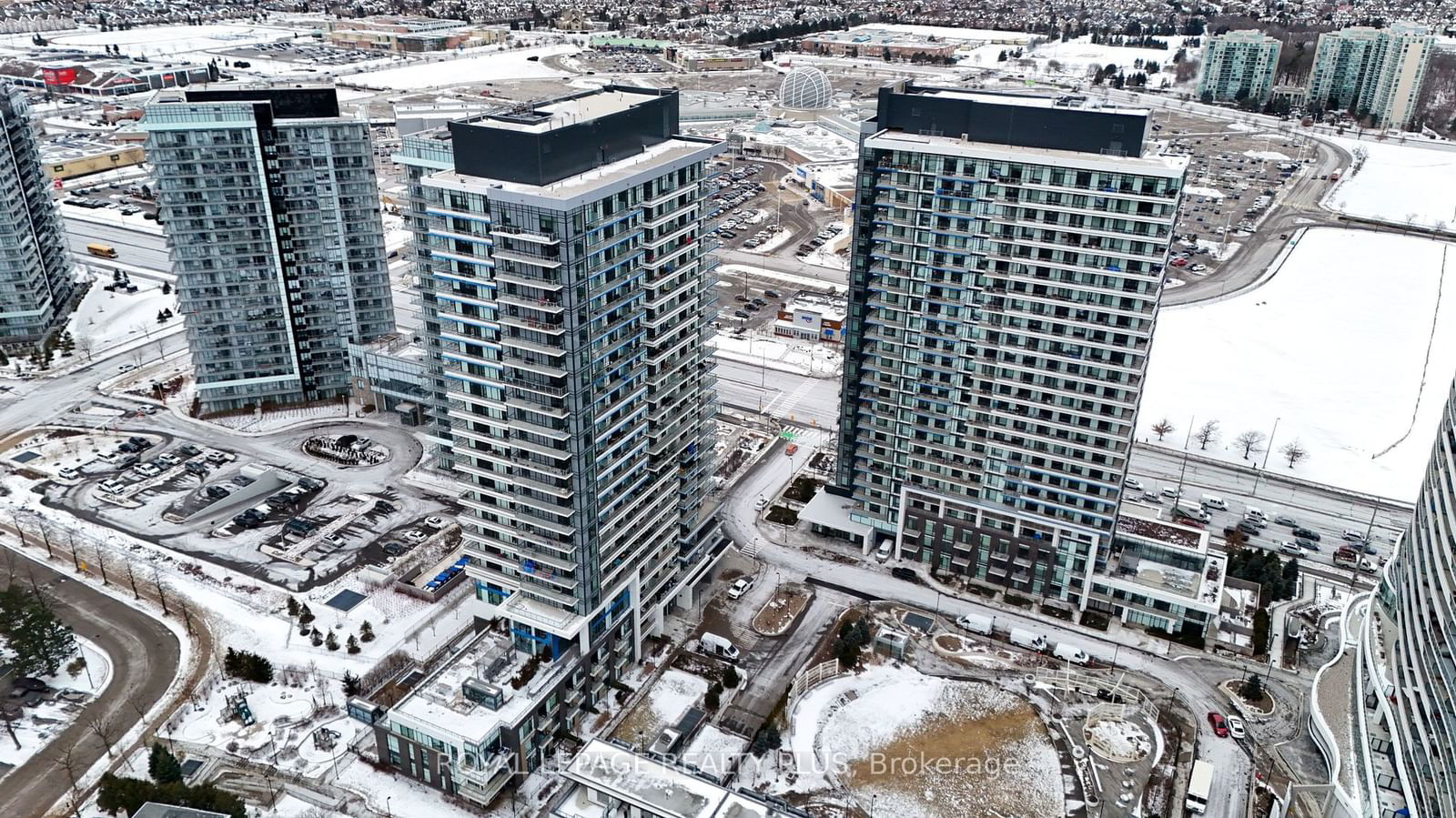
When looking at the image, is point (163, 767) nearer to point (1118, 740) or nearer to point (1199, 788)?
point (1118, 740)

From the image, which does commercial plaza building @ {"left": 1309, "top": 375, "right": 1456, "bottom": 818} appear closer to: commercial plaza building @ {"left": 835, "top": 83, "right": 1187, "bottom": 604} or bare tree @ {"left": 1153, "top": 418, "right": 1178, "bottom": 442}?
commercial plaza building @ {"left": 835, "top": 83, "right": 1187, "bottom": 604}

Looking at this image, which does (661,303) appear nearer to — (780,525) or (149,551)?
(780,525)

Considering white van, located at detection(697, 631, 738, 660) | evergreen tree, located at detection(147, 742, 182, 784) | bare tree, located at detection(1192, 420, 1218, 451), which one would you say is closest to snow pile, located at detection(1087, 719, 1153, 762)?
white van, located at detection(697, 631, 738, 660)

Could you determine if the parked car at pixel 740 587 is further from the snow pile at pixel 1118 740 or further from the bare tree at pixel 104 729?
the bare tree at pixel 104 729

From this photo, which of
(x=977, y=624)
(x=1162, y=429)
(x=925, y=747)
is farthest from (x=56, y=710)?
(x=1162, y=429)

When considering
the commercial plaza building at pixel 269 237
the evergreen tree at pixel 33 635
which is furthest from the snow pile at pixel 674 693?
the commercial plaza building at pixel 269 237
